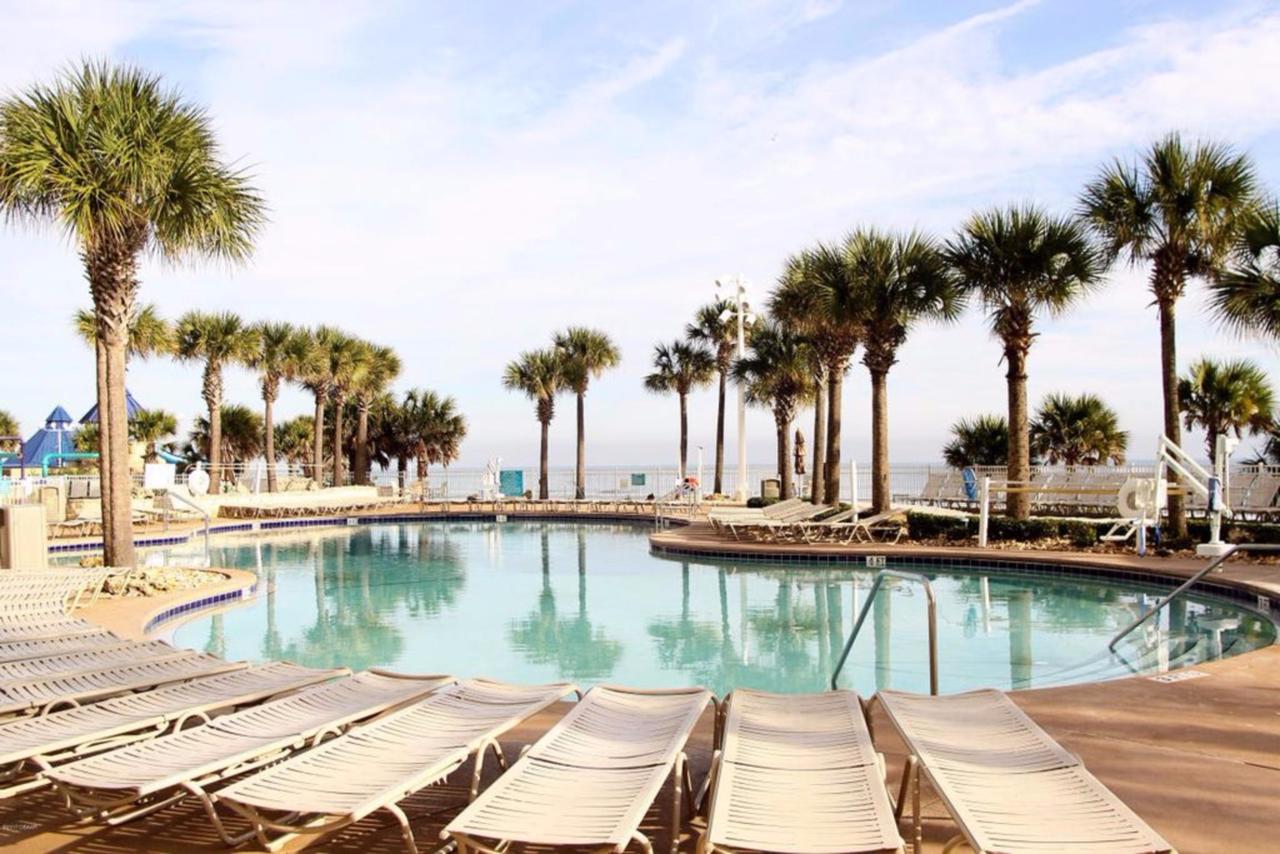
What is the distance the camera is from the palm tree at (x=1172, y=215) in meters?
13.1

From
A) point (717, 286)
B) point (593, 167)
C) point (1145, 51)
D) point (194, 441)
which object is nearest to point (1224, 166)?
point (1145, 51)

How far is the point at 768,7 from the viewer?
1073cm

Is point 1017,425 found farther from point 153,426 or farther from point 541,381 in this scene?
point 153,426

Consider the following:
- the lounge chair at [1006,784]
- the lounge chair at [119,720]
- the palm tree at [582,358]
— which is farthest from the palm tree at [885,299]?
the palm tree at [582,358]

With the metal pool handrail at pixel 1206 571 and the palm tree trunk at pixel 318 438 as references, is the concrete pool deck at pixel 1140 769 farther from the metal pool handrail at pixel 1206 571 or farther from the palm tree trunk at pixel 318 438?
the palm tree trunk at pixel 318 438

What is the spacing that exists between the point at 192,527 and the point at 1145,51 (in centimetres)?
1970

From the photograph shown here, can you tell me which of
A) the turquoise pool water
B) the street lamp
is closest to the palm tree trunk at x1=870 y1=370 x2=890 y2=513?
the turquoise pool water

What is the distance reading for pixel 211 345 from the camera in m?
27.5

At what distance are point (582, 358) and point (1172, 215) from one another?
71.1ft

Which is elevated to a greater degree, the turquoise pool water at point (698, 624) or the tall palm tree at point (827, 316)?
the tall palm tree at point (827, 316)

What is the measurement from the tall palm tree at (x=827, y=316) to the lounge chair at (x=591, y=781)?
47.5 ft

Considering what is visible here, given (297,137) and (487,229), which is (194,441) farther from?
(297,137)

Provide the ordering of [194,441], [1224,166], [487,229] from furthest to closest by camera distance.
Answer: [194,441]
[487,229]
[1224,166]

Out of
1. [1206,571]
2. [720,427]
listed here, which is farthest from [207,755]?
[720,427]
